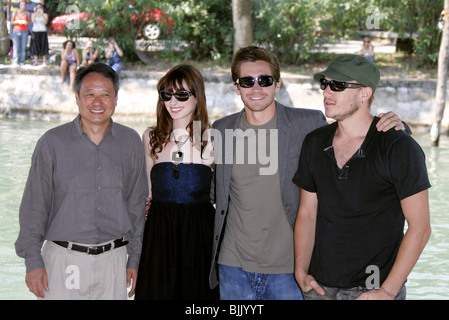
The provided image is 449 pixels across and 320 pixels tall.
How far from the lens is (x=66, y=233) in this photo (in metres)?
3.83

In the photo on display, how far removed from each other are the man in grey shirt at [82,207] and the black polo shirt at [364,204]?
3.85ft

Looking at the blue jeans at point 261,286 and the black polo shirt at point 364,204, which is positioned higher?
the black polo shirt at point 364,204

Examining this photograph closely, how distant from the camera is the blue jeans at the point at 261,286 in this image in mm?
3951

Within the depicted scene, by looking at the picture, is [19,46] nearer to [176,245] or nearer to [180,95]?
[180,95]

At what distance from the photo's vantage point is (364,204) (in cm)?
337

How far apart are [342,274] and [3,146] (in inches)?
460

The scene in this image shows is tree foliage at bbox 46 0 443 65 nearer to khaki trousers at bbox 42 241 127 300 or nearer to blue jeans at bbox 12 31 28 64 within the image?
blue jeans at bbox 12 31 28 64

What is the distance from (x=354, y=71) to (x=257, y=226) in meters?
1.05

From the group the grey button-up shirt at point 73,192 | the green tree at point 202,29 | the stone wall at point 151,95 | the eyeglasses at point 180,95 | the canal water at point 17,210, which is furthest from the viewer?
the green tree at point 202,29

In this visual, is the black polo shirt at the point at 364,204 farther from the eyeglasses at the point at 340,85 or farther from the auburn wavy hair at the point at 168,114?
the auburn wavy hair at the point at 168,114

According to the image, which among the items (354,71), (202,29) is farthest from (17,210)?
(202,29)

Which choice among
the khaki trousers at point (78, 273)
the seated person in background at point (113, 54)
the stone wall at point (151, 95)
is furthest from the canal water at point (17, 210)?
the khaki trousers at point (78, 273)

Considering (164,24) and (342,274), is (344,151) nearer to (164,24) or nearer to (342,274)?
(342,274)

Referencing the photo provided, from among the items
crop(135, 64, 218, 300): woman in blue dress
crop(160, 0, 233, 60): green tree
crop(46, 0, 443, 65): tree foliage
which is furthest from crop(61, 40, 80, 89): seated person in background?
crop(135, 64, 218, 300): woman in blue dress
